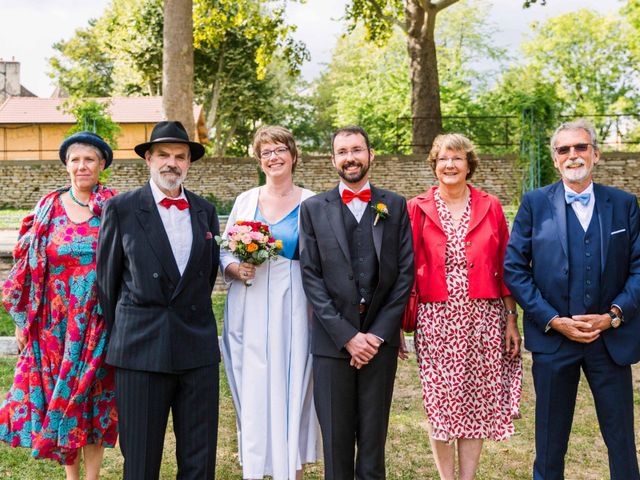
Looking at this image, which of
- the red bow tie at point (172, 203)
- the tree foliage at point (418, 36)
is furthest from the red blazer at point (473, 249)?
the tree foliage at point (418, 36)

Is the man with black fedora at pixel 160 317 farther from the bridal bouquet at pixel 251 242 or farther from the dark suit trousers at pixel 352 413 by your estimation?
the dark suit trousers at pixel 352 413

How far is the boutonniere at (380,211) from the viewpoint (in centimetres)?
423

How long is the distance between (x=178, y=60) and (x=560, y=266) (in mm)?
15143

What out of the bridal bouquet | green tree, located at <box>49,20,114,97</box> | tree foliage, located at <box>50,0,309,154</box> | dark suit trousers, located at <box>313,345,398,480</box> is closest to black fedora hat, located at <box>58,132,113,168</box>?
the bridal bouquet

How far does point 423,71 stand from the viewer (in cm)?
2325

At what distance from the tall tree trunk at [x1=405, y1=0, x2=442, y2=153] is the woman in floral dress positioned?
65.4 ft

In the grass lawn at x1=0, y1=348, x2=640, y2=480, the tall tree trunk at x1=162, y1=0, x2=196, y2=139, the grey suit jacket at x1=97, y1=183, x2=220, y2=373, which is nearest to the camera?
the grey suit jacket at x1=97, y1=183, x2=220, y2=373

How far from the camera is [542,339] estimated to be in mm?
4199

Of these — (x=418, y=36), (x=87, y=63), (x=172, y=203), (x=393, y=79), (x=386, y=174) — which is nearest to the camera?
(x=172, y=203)

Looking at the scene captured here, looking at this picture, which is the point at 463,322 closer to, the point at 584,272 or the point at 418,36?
the point at 584,272

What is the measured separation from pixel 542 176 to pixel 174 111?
12.2 metres

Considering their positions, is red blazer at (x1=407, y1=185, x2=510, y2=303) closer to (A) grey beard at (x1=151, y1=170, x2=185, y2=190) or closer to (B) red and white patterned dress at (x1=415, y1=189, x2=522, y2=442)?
(B) red and white patterned dress at (x1=415, y1=189, x2=522, y2=442)

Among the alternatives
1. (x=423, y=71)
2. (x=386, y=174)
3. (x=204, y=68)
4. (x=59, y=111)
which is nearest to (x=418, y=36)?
(x=423, y=71)

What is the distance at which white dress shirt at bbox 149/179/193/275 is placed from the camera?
4.09 metres
